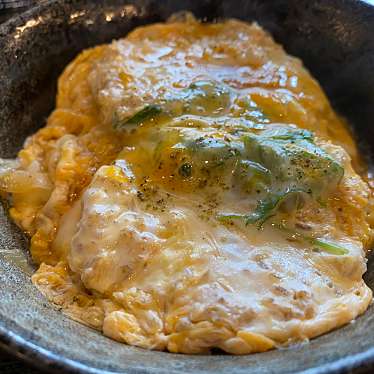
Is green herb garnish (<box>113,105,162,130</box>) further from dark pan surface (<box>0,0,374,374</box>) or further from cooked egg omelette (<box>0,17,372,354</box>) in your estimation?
dark pan surface (<box>0,0,374,374</box>)

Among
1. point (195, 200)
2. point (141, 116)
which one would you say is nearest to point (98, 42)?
point (141, 116)

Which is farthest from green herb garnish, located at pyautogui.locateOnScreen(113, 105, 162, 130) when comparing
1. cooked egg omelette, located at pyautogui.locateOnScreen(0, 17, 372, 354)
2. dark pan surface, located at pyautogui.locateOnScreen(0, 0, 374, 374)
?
dark pan surface, located at pyautogui.locateOnScreen(0, 0, 374, 374)

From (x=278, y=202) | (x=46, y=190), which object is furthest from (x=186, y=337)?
(x=46, y=190)

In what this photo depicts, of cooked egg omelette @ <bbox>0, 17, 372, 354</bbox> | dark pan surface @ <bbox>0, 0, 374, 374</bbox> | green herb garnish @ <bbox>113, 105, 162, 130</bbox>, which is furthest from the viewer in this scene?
green herb garnish @ <bbox>113, 105, 162, 130</bbox>

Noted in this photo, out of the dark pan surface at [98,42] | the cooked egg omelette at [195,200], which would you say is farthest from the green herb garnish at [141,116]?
the dark pan surface at [98,42]

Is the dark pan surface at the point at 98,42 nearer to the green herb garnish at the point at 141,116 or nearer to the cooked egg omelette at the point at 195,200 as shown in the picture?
the cooked egg omelette at the point at 195,200

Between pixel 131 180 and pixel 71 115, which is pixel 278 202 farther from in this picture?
pixel 71 115

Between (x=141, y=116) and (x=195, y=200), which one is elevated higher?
(x=141, y=116)

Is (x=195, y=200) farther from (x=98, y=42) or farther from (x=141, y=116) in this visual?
(x=98, y=42)
